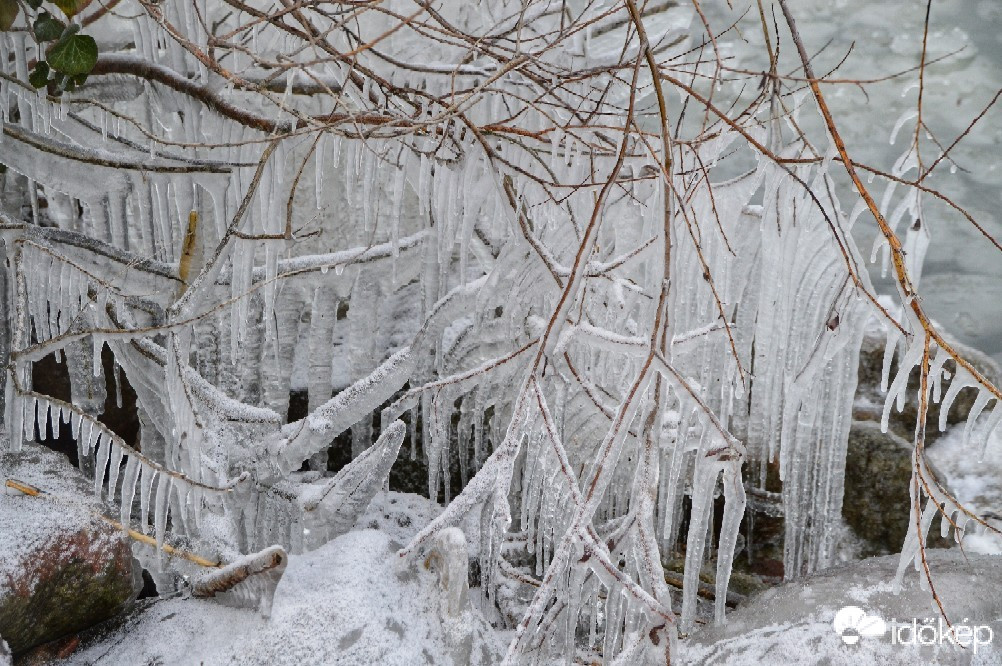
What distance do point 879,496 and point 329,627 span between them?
2.73 meters

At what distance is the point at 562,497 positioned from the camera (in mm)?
Result: 1825

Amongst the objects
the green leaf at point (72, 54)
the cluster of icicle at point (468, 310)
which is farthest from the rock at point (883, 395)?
the green leaf at point (72, 54)

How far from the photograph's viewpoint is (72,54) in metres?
1.83

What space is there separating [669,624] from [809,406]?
62.1 inches

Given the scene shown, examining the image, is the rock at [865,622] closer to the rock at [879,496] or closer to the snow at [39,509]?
the rock at [879,496]

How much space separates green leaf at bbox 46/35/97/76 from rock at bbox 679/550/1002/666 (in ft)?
7.28

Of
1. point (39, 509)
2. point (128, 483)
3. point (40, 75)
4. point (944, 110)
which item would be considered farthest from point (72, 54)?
point (944, 110)

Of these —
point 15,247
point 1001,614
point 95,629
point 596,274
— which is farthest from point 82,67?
point 1001,614

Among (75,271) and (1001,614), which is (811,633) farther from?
(75,271)

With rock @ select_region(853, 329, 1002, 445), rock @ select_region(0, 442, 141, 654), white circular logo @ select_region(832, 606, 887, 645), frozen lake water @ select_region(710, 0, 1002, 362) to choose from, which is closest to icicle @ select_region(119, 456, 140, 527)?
rock @ select_region(0, 442, 141, 654)

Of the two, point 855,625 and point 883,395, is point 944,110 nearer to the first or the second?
point 883,395

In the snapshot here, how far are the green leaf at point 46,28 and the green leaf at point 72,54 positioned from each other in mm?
19

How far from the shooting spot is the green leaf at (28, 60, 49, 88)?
192 centimetres

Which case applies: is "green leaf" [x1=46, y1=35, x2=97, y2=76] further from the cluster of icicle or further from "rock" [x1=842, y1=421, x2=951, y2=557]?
"rock" [x1=842, y1=421, x2=951, y2=557]
